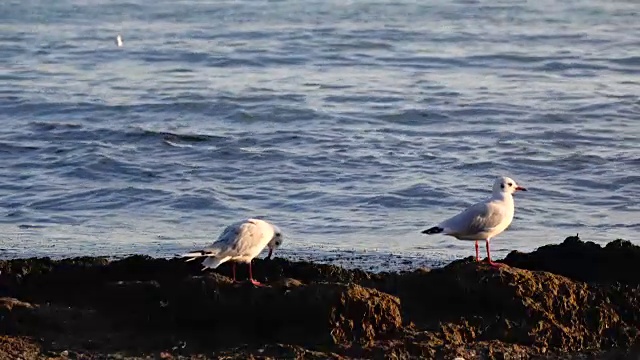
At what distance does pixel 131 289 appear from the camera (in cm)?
828

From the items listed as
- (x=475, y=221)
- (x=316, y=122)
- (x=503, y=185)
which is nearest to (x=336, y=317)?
(x=475, y=221)

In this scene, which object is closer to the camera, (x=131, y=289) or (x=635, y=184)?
(x=131, y=289)

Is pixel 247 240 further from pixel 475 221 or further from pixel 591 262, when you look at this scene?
pixel 591 262

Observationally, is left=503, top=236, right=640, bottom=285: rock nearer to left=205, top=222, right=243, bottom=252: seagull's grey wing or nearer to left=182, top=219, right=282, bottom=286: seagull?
left=182, top=219, right=282, bottom=286: seagull

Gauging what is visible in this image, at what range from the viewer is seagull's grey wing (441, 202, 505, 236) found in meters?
8.82

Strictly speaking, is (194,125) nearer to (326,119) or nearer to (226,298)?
(326,119)

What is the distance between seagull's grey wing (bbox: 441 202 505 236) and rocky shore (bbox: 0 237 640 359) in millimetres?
336

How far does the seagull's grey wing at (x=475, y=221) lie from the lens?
28.9ft

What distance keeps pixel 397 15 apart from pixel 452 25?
1991mm

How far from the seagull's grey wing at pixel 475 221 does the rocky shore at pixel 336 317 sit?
0.34 metres

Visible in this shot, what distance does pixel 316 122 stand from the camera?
61.3 feet

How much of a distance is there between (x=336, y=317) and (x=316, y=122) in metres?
11.0

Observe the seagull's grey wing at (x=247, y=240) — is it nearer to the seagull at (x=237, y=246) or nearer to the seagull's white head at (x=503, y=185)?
the seagull at (x=237, y=246)

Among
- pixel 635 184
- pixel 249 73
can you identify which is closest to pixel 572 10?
pixel 249 73
